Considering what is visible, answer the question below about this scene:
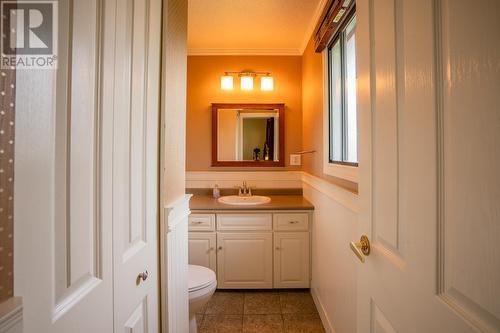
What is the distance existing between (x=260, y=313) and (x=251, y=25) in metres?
2.48

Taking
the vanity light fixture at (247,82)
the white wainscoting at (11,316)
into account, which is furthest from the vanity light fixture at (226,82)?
the white wainscoting at (11,316)

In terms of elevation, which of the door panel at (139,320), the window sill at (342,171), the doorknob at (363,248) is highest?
the window sill at (342,171)

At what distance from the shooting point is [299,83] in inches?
114

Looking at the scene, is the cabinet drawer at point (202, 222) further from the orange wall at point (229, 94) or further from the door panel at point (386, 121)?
the door panel at point (386, 121)

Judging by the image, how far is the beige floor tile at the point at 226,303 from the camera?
7.05ft

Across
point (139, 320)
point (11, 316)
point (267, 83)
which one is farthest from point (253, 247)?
point (11, 316)

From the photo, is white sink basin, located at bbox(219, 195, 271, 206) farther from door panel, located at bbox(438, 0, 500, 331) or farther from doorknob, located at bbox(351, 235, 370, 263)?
door panel, located at bbox(438, 0, 500, 331)

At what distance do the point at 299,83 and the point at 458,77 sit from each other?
254 centimetres

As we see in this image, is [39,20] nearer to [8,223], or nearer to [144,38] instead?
[8,223]

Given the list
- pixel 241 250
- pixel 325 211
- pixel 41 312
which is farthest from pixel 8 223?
pixel 241 250

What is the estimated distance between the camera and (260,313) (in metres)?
2.11

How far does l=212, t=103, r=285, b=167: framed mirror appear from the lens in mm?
2887

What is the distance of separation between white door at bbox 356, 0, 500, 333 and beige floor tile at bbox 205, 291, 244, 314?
63.1 inches

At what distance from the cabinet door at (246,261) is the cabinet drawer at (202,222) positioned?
19cm
